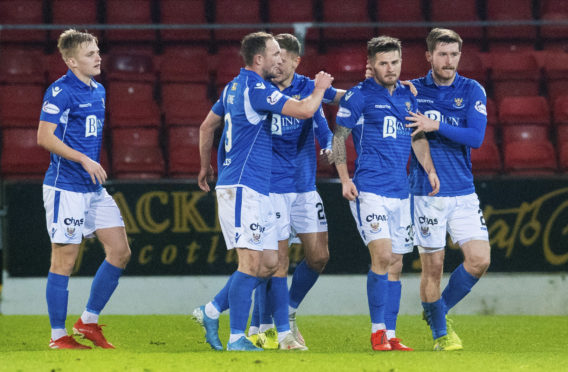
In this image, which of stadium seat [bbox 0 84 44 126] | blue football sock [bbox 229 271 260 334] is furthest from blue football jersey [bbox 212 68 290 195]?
stadium seat [bbox 0 84 44 126]

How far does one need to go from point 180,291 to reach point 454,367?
3.74 m

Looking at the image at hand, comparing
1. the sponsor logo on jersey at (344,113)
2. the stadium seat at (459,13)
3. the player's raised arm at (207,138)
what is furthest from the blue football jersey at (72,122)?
the stadium seat at (459,13)

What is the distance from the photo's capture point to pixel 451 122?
5879mm

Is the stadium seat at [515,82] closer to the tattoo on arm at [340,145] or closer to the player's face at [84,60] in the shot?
the tattoo on arm at [340,145]

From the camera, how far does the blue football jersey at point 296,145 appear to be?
577 centimetres

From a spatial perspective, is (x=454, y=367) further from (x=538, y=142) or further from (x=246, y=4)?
(x=246, y=4)

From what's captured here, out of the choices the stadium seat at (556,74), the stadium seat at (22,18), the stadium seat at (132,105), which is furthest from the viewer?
the stadium seat at (22,18)

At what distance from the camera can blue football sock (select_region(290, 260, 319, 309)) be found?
6098mm

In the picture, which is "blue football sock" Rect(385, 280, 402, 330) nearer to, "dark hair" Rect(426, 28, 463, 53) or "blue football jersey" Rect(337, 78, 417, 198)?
"blue football jersey" Rect(337, 78, 417, 198)

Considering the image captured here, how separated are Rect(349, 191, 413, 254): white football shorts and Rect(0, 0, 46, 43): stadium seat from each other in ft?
20.4

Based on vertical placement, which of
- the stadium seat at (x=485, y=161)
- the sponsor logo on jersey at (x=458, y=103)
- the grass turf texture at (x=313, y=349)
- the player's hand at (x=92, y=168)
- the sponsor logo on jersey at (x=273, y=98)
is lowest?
the grass turf texture at (x=313, y=349)

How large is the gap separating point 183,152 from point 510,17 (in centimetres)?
452

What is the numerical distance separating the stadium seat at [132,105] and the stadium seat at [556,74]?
409cm

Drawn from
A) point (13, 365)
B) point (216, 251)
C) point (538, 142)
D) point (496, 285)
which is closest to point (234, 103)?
point (13, 365)
